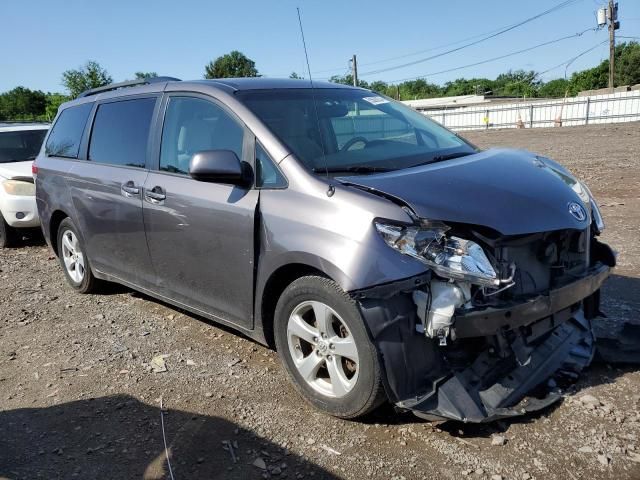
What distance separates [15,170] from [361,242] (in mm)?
6993

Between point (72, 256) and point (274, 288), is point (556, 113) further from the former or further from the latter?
point (274, 288)

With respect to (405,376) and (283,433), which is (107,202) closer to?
(283,433)

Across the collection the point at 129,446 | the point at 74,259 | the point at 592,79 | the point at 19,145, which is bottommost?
the point at 129,446

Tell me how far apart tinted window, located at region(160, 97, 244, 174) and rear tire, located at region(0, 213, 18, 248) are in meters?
5.33

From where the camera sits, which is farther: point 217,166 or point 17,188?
point 17,188

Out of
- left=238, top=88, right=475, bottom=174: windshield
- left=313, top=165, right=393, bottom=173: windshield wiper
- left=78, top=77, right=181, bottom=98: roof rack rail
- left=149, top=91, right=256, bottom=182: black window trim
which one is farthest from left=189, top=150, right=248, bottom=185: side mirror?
left=78, top=77, right=181, bottom=98: roof rack rail

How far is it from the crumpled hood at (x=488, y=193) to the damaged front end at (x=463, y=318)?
7 centimetres

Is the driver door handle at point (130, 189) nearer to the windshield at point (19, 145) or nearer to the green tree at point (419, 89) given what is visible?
the windshield at point (19, 145)

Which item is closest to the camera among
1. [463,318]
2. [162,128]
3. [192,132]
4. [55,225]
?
[463,318]

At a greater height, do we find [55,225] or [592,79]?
[592,79]

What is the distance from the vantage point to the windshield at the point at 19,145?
8.51 meters

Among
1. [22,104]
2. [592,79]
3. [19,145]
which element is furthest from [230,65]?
[19,145]

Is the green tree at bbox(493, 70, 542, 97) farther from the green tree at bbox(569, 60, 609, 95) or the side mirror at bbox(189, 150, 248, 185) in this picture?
the side mirror at bbox(189, 150, 248, 185)

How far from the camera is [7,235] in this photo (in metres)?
8.22
